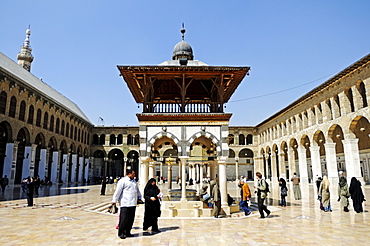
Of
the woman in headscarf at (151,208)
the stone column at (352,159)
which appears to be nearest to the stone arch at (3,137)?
the woman in headscarf at (151,208)

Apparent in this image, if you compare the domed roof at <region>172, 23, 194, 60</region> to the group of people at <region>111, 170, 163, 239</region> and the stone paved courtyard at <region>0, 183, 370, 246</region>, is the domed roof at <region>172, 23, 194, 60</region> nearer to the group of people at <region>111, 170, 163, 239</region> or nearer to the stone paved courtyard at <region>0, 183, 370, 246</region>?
the stone paved courtyard at <region>0, 183, 370, 246</region>

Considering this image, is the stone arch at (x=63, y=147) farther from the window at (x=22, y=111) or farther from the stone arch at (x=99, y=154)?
the stone arch at (x=99, y=154)

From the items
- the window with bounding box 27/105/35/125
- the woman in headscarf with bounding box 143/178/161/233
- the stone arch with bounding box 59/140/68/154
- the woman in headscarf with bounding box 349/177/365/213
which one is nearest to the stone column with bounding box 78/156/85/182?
the stone arch with bounding box 59/140/68/154

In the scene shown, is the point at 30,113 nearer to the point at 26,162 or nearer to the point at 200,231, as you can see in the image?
the point at 26,162

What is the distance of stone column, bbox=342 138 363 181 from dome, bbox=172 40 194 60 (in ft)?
47.0

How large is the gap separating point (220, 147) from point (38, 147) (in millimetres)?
26350

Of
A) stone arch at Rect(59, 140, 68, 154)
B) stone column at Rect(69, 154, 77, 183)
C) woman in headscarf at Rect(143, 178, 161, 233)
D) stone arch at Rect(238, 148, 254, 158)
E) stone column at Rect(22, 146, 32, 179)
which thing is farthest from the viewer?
stone arch at Rect(238, 148, 254, 158)

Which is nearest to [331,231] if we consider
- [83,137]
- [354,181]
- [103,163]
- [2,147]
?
[354,181]

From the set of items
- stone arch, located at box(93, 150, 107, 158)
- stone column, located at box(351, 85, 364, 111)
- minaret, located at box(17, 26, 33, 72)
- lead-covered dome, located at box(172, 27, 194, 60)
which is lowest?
stone arch, located at box(93, 150, 107, 158)

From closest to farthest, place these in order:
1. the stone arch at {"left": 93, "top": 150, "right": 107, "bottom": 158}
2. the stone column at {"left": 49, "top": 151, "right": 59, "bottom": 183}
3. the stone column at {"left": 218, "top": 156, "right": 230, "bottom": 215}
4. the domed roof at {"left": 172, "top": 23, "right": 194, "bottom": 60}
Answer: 1. the stone column at {"left": 218, "top": 156, "right": 230, "bottom": 215}
2. the domed roof at {"left": 172, "top": 23, "right": 194, "bottom": 60}
3. the stone column at {"left": 49, "top": 151, "right": 59, "bottom": 183}
4. the stone arch at {"left": 93, "top": 150, "right": 107, "bottom": 158}

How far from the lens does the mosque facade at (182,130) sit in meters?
11.3

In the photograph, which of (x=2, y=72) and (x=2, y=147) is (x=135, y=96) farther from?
(x=2, y=147)

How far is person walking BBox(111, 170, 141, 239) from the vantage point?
6070 millimetres

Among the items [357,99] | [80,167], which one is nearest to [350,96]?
[357,99]
